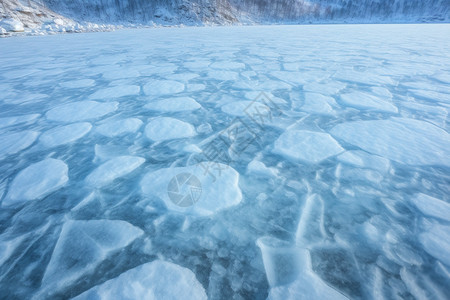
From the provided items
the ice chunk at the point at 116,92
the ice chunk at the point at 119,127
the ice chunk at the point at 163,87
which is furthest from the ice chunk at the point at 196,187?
the ice chunk at the point at 116,92

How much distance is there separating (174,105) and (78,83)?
1.50 meters

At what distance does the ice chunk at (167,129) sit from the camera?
127cm

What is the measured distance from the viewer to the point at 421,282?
22.1 inches

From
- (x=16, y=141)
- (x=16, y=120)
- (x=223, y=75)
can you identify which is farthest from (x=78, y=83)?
(x=223, y=75)

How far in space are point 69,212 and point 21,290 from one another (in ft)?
0.88

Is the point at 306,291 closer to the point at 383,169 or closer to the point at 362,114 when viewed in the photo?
the point at 383,169

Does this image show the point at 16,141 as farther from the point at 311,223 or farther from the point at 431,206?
the point at 431,206

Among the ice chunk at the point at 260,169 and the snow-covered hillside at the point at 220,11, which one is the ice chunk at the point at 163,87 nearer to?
the ice chunk at the point at 260,169

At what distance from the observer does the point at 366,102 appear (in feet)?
5.44

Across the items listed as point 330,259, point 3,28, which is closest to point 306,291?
point 330,259

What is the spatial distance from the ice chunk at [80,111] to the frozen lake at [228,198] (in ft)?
0.05

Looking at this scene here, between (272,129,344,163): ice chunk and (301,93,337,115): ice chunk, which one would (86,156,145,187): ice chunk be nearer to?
(272,129,344,163): ice chunk

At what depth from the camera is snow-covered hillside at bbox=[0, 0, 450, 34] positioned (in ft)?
62.3

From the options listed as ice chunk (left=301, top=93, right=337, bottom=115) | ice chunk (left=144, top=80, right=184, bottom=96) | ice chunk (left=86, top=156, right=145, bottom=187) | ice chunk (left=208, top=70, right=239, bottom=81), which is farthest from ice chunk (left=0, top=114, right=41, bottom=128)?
ice chunk (left=301, top=93, right=337, bottom=115)
